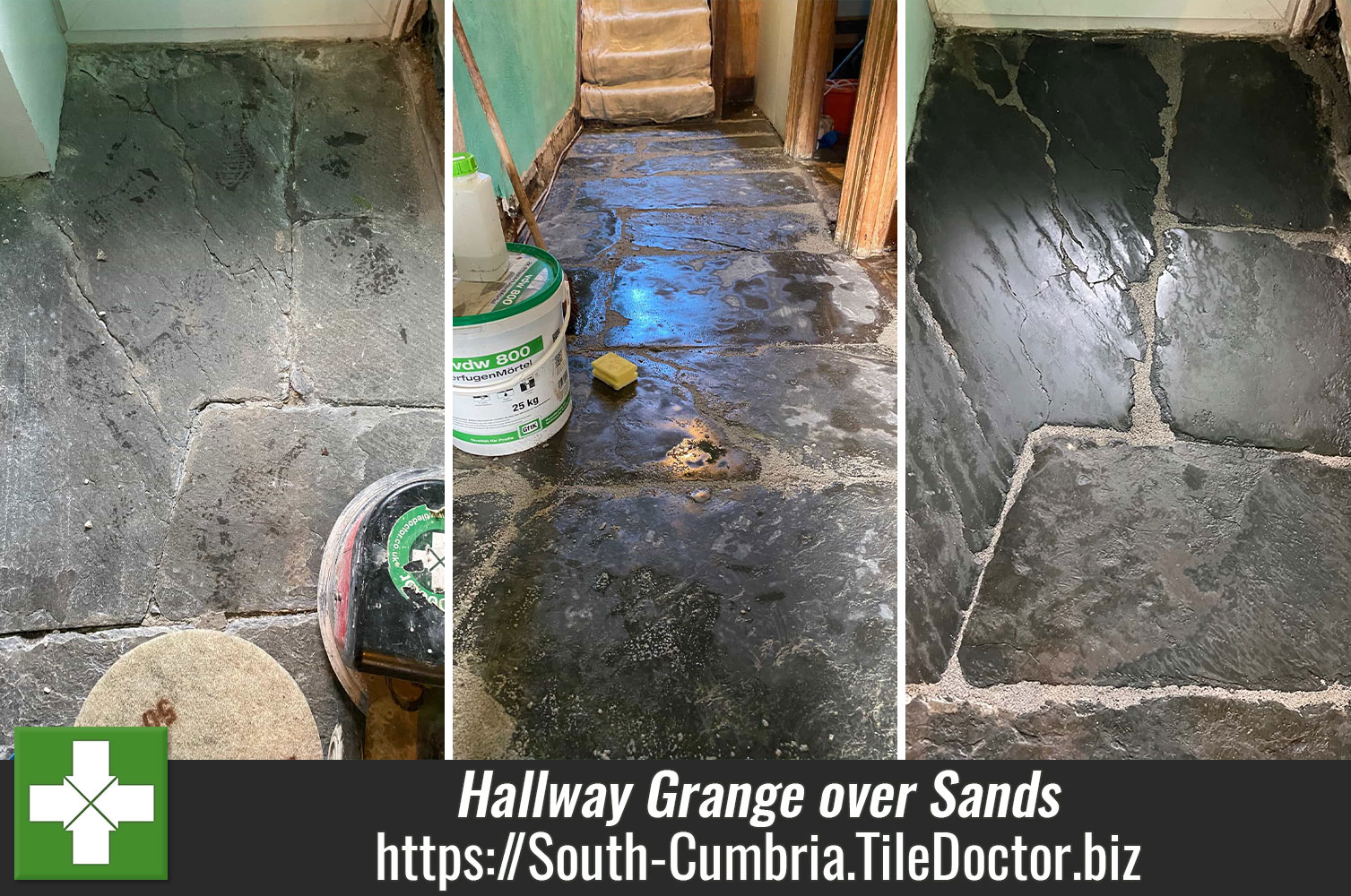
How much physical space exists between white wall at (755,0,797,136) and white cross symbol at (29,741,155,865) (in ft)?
12.6

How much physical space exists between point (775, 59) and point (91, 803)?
4.49 m

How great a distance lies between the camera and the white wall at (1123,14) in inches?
58.4

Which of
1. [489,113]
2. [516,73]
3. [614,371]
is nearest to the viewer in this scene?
[614,371]

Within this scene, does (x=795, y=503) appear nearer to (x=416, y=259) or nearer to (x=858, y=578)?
(x=858, y=578)

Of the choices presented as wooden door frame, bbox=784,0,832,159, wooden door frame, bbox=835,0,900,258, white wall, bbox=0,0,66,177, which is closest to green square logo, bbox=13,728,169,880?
white wall, bbox=0,0,66,177

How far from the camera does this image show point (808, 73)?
375cm

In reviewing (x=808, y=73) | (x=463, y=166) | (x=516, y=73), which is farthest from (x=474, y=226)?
(x=808, y=73)

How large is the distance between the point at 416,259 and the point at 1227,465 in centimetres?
153

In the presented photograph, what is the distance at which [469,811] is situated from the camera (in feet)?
2.65

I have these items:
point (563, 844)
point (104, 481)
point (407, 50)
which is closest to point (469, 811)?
point (563, 844)

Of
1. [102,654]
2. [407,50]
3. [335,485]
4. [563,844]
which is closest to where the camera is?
[563,844]

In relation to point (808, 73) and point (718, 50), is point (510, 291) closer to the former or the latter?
point (808, 73)

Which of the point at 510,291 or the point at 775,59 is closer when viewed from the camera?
the point at 510,291

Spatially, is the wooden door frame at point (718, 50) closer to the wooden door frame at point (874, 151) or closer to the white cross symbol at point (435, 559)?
the wooden door frame at point (874, 151)
